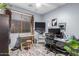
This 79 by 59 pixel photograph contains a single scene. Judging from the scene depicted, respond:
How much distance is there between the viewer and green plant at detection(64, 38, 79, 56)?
1821mm

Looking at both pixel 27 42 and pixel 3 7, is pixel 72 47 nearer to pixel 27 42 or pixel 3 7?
pixel 27 42

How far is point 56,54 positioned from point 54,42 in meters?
0.21

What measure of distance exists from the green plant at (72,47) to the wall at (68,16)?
4.1 inches

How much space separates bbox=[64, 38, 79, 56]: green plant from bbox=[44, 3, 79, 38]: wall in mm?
104

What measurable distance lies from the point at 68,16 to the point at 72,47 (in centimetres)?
49

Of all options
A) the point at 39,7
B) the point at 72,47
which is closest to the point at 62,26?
the point at 72,47

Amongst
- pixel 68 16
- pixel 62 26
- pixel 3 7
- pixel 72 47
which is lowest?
pixel 72 47

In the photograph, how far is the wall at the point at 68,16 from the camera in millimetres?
1819

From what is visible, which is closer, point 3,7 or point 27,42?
point 3,7

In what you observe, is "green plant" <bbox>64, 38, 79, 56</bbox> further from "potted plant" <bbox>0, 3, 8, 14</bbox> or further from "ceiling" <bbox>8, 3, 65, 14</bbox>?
"potted plant" <bbox>0, 3, 8, 14</bbox>

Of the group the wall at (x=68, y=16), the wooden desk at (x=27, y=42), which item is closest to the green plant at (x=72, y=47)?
the wall at (x=68, y=16)

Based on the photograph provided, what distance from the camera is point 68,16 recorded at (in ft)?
6.10

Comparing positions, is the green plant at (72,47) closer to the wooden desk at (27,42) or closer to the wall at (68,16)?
the wall at (68,16)

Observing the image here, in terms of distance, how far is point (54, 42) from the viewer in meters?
1.98
